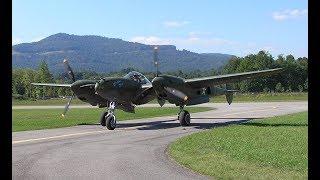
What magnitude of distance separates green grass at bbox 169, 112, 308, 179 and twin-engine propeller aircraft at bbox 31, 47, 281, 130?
6.62 m

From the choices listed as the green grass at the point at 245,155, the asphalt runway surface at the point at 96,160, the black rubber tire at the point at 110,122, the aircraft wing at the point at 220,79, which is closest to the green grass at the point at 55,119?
the black rubber tire at the point at 110,122

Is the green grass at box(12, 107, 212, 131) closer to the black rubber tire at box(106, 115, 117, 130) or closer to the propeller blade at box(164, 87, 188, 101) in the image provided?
the black rubber tire at box(106, 115, 117, 130)

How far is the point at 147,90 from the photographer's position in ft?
88.4

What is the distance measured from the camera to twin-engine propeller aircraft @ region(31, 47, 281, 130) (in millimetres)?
24812

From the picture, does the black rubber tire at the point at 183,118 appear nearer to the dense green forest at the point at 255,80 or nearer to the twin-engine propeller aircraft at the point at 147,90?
the twin-engine propeller aircraft at the point at 147,90

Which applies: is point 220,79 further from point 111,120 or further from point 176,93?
point 111,120

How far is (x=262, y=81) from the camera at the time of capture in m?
123

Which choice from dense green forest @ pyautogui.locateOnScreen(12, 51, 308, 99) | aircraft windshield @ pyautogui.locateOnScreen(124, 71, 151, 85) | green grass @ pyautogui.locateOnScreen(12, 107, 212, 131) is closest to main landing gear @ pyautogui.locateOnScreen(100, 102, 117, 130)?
aircraft windshield @ pyautogui.locateOnScreen(124, 71, 151, 85)

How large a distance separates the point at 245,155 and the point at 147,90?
1487cm

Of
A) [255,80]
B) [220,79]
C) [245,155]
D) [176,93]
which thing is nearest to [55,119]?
[176,93]
